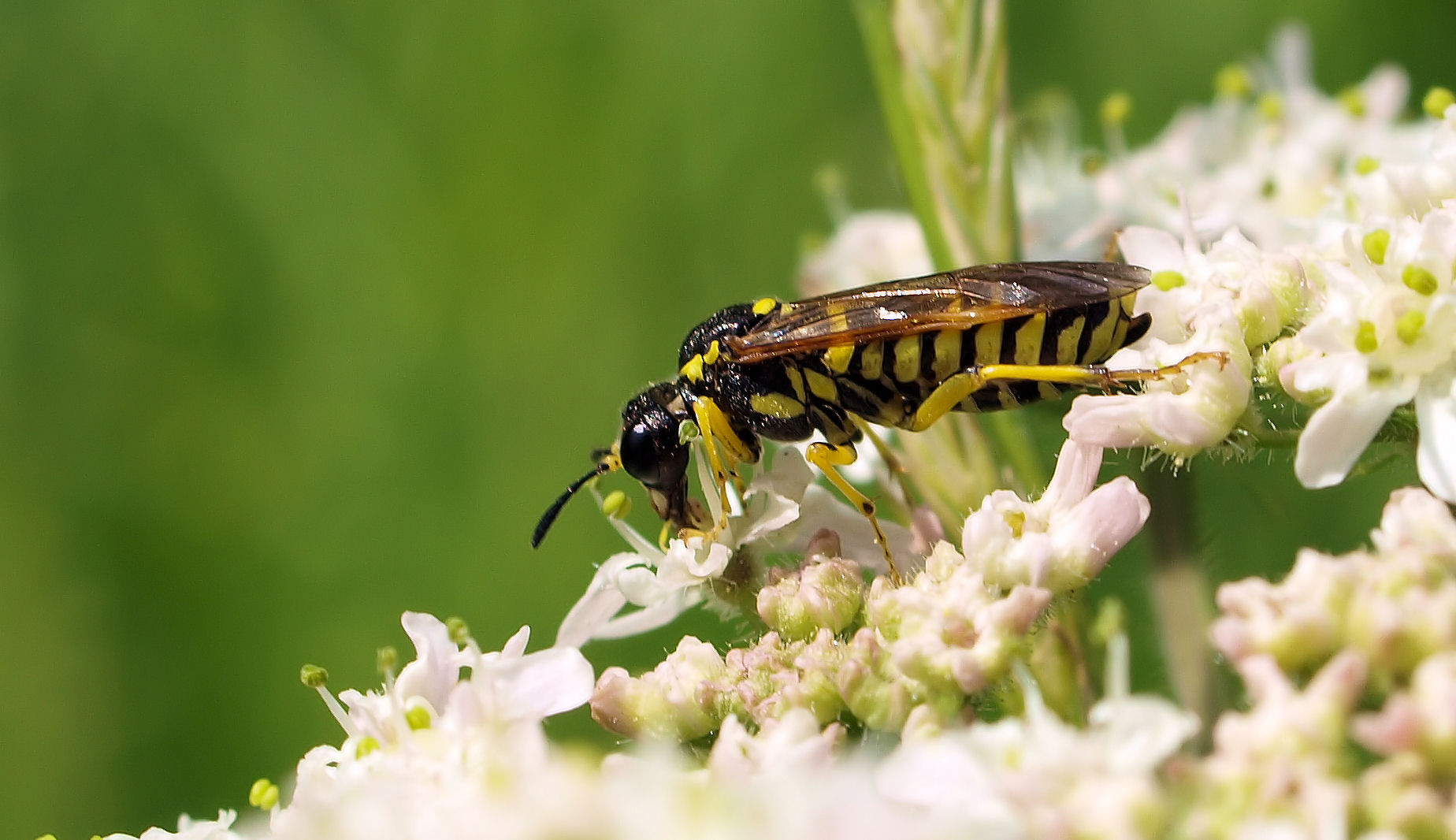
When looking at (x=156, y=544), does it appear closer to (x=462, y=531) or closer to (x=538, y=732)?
(x=462, y=531)

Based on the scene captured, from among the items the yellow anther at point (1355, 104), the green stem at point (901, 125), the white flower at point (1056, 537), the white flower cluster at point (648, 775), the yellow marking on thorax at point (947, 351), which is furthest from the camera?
the yellow anther at point (1355, 104)

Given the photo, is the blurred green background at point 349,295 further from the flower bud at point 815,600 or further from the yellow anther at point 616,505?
the flower bud at point 815,600

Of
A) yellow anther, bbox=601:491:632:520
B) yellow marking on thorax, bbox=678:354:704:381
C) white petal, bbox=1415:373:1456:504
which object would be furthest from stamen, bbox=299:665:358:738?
white petal, bbox=1415:373:1456:504

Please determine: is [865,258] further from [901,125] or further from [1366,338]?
[1366,338]

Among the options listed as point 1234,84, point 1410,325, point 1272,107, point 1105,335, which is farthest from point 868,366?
point 1234,84

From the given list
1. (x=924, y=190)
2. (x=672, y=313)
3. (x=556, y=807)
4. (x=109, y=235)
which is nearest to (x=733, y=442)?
(x=924, y=190)

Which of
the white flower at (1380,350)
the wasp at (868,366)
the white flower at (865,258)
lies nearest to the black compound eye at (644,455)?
the wasp at (868,366)

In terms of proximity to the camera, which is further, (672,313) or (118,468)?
(672,313)
